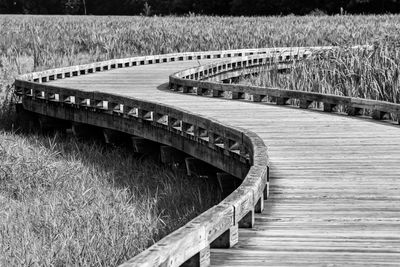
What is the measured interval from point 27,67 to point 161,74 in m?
3.84

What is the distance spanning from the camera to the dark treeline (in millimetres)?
66312

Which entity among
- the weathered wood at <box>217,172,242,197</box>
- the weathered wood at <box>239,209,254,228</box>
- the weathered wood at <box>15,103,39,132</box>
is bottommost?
the weathered wood at <box>15,103,39,132</box>

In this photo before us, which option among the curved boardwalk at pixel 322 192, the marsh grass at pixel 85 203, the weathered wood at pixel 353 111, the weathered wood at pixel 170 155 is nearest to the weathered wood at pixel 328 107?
the curved boardwalk at pixel 322 192

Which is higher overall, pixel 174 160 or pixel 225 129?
pixel 225 129

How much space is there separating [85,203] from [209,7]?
6820 cm

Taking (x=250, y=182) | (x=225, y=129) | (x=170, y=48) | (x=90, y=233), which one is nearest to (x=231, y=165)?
(x=225, y=129)

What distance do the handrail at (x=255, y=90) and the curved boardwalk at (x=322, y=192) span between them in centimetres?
25

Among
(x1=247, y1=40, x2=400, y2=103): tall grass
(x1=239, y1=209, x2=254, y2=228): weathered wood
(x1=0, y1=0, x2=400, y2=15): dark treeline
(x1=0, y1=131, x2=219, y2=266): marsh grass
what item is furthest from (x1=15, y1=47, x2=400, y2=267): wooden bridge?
(x1=0, y1=0, x2=400, y2=15): dark treeline

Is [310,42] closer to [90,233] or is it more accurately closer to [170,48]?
[170,48]

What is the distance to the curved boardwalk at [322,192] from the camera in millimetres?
5867

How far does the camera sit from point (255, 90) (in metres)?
15.6

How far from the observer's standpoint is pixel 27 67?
2361 centimetres

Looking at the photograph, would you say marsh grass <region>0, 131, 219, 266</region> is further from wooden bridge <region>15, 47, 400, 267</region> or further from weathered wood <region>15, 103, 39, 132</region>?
weathered wood <region>15, 103, 39, 132</region>

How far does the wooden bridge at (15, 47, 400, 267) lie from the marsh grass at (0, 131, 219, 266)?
0.61 meters
